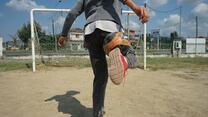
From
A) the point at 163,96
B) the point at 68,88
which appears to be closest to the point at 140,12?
the point at 163,96

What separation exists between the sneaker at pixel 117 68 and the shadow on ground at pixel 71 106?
1.16 metres

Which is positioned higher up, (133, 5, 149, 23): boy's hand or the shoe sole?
(133, 5, 149, 23): boy's hand

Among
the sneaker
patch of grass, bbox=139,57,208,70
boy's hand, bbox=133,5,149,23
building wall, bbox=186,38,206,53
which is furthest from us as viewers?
building wall, bbox=186,38,206,53

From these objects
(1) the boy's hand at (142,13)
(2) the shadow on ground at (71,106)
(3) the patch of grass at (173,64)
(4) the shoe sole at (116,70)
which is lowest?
(3) the patch of grass at (173,64)

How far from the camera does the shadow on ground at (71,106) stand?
10.9 ft

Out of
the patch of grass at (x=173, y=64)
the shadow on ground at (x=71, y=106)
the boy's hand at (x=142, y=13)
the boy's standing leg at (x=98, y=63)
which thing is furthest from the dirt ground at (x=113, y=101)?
the patch of grass at (x=173, y=64)

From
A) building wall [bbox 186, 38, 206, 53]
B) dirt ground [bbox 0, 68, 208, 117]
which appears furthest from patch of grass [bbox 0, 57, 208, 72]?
building wall [bbox 186, 38, 206, 53]

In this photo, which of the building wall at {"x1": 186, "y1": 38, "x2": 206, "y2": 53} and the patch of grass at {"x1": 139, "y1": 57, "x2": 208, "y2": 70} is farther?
the building wall at {"x1": 186, "y1": 38, "x2": 206, "y2": 53}

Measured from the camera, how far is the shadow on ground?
3.32 meters

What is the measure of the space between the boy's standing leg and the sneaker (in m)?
0.28

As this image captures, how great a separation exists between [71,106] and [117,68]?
1.69 metres

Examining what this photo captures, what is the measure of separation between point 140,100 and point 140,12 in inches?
75.5

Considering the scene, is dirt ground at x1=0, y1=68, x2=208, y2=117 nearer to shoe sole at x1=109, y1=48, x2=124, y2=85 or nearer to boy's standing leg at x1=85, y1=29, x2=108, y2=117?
boy's standing leg at x1=85, y1=29, x2=108, y2=117

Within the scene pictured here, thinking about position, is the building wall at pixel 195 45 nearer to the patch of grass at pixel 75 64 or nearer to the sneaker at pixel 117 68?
the patch of grass at pixel 75 64
